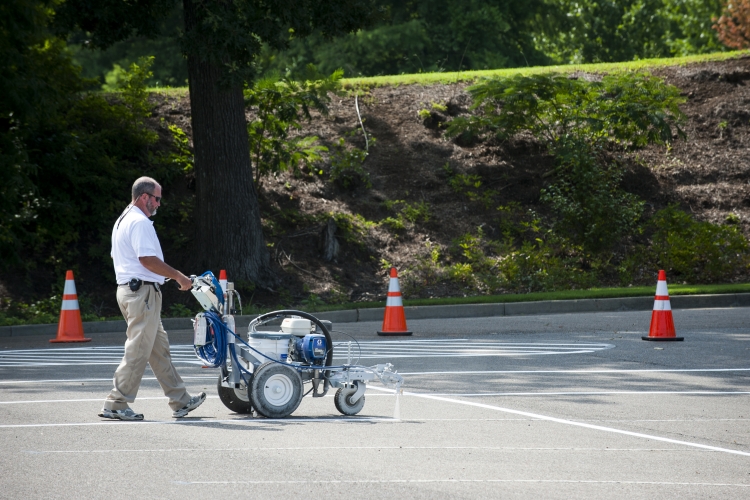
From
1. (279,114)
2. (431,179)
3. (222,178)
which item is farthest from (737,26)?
(222,178)

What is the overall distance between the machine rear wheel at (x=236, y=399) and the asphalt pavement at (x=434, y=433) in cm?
11

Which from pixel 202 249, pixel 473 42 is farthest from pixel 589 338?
pixel 473 42

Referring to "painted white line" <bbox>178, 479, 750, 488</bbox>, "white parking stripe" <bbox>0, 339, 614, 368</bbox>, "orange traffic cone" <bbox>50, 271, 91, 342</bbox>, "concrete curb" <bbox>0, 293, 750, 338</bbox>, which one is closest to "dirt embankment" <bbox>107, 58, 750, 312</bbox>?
"concrete curb" <bbox>0, 293, 750, 338</bbox>

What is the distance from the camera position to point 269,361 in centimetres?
785

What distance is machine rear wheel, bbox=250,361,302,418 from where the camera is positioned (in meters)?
7.66

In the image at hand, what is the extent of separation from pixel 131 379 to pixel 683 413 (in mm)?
4212

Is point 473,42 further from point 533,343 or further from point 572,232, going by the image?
point 533,343

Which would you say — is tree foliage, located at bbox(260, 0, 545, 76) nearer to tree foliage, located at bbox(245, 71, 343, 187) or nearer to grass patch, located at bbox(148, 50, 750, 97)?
grass patch, located at bbox(148, 50, 750, 97)

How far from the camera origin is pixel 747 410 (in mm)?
8086

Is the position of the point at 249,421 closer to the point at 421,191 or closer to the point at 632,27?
the point at 421,191

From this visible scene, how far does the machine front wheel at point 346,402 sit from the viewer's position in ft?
26.1

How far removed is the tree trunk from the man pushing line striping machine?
10165 mm

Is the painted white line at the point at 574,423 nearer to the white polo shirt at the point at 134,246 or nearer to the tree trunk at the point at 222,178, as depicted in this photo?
the white polo shirt at the point at 134,246

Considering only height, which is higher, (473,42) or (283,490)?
(473,42)
